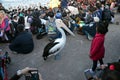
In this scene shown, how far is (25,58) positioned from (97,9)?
4.78m

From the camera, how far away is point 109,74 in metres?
3.84

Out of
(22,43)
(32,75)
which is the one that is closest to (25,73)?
(32,75)

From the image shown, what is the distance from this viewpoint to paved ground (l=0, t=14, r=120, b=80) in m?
7.83

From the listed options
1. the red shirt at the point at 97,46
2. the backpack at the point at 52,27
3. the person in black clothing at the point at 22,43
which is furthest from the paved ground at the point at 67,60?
the red shirt at the point at 97,46

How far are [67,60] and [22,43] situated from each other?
63.3 inches

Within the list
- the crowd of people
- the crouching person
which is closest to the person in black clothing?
the crowd of people

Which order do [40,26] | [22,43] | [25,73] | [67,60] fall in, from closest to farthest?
[25,73] < [67,60] < [22,43] < [40,26]

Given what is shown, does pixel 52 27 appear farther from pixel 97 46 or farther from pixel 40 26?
pixel 97 46

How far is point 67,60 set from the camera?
8.78 metres

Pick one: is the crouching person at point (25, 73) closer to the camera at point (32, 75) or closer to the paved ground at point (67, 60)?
the camera at point (32, 75)

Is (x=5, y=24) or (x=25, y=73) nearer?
(x=25, y=73)

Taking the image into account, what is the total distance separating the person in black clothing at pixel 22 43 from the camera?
902 cm

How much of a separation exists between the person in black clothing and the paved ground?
0.21 metres

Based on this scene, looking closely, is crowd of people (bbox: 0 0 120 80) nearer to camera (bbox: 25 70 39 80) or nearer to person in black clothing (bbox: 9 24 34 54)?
person in black clothing (bbox: 9 24 34 54)
